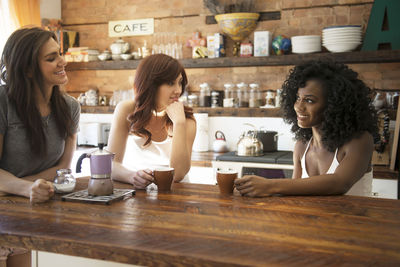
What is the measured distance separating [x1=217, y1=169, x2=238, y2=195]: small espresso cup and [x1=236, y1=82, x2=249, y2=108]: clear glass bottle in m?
2.41

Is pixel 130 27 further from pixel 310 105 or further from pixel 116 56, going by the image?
pixel 310 105

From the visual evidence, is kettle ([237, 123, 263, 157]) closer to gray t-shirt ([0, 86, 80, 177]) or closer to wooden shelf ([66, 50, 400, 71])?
wooden shelf ([66, 50, 400, 71])

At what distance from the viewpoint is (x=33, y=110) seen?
201 cm

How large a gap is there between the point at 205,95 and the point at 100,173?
2.68m

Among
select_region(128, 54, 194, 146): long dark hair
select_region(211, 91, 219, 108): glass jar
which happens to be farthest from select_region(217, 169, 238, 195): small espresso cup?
select_region(211, 91, 219, 108): glass jar

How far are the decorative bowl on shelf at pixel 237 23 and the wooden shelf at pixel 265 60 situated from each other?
0.19 m

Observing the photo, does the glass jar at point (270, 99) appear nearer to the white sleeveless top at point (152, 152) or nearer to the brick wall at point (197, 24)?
the brick wall at point (197, 24)

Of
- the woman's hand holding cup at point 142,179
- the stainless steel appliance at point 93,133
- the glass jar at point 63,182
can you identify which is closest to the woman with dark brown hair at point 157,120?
the woman's hand holding cup at point 142,179

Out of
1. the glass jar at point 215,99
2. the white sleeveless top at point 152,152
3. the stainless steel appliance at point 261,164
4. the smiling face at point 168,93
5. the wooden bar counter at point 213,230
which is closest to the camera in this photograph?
the wooden bar counter at point 213,230

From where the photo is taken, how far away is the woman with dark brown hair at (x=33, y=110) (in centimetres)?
198

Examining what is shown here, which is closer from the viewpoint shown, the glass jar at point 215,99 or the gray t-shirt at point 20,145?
the gray t-shirt at point 20,145

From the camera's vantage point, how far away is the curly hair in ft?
6.57

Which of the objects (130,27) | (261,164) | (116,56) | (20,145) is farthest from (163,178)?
(130,27)

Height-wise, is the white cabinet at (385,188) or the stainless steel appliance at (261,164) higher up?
the stainless steel appliance at (261,164)
